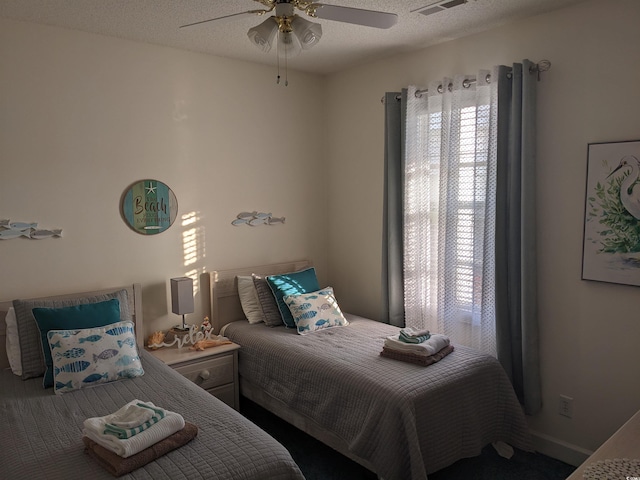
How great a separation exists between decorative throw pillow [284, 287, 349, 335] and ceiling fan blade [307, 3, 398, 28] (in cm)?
198

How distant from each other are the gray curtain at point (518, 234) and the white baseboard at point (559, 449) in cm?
18

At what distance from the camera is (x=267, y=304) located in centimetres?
368

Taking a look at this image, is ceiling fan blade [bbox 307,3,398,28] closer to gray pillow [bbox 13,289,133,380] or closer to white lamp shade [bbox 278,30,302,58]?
white lamp shade [bbox 278,30,302,58]

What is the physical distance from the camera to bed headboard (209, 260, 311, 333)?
377cm

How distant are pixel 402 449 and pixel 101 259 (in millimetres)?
2209

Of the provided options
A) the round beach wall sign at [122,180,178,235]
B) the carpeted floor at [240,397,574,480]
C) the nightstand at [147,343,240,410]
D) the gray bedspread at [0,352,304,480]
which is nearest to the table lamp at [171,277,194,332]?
the nightstand at [147,343,240,410]

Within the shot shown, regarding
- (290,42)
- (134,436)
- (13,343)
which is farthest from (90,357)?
(290,42)

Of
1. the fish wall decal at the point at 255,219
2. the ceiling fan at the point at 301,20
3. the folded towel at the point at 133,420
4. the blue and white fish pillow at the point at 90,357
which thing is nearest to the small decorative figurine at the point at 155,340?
the blue and white fish pillow at the point at 90,357

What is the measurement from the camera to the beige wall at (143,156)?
2971 millimetres

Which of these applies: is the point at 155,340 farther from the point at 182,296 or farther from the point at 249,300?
the point at 249,300

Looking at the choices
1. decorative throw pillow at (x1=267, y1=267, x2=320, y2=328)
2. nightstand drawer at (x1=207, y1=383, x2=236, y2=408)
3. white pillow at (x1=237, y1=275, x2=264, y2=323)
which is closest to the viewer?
nightstand drawer at (x1=207, y1=383, x2=236, y2=408)

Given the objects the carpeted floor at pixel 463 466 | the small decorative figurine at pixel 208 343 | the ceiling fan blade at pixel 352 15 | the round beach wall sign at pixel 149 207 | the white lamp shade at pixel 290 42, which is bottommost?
the carpeted floor at pixel 463 466

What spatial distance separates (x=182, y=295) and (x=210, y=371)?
0.55 m

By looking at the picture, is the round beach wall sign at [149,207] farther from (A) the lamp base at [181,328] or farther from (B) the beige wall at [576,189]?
(B) the beige wall at [576,189]
